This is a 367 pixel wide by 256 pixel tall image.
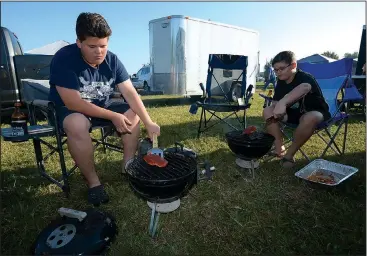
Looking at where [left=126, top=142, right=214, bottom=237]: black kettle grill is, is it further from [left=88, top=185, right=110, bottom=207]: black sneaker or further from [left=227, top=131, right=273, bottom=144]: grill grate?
[left=227, top=131, right=273, bottom=144]: grill grate

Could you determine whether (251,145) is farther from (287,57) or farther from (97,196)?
(97,196)

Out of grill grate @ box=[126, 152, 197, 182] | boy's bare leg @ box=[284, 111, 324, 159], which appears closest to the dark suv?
grill grate @ box=[126, 152, 197, 182]

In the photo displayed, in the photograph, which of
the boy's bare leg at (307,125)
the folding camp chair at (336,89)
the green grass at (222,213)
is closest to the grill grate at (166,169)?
the green grass at (222,213)

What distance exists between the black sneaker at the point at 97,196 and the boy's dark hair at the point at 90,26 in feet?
4.50

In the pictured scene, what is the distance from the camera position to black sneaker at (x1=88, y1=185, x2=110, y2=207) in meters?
2.15

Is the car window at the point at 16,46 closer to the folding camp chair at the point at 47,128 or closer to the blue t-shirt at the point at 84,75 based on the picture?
the folding camp chair at the point at 47,128

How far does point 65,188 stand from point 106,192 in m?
0.39

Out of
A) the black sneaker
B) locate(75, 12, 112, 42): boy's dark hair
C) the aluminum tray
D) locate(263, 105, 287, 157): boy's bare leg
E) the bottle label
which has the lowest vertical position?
the black sneaker

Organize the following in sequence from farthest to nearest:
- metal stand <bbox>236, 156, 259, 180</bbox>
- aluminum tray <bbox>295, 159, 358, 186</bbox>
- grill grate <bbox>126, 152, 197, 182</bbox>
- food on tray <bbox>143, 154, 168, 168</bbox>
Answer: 1. metal stand <bbox>236, 156, 259, 180</bbox>
2. aluminum tray <bbox>295, 159, 358, 186</bbox>
3. food on tray <bbox>143, 154, 168, 168</bbox>
4. grill grate <bbox>126, 152, 197, 182</bbox>

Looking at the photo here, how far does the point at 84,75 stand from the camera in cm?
A: 226

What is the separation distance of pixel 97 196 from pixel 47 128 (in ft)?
2.57

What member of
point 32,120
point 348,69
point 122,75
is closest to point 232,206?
point 122,75

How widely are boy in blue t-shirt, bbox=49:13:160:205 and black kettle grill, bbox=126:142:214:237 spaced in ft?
0.67

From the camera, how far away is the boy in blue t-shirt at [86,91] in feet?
6.40
